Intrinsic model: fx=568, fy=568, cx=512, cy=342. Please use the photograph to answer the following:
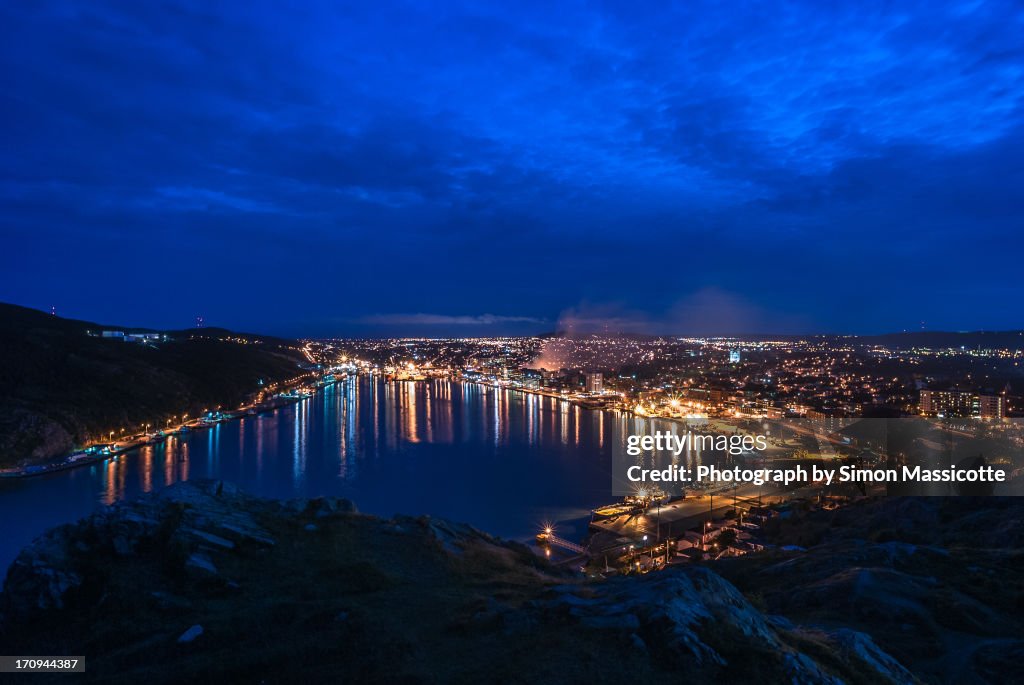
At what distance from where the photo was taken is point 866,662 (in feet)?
9.17

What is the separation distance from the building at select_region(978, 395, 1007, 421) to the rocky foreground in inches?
600

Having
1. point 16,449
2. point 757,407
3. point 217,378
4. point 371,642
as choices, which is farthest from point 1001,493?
point 217,378

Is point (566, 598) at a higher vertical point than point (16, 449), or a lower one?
higher

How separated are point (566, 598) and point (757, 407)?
25964 millimetres

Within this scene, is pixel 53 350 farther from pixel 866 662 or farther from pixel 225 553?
pixel 866 662

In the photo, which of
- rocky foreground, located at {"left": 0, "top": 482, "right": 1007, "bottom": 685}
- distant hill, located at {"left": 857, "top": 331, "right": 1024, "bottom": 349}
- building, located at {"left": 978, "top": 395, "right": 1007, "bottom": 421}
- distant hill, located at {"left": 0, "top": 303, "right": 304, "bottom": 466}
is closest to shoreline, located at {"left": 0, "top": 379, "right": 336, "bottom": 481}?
distant hill, located at {"left": 0, "top": 303, "right": 304, "bottom": 466}

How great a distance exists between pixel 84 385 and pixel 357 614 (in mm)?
23909

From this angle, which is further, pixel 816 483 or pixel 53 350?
pixel 53 350

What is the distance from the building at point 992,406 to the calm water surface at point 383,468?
1072 centimetres

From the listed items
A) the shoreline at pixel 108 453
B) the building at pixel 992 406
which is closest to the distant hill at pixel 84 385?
the shoreline at pixel 108 453

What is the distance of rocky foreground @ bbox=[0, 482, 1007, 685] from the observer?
2.48 m

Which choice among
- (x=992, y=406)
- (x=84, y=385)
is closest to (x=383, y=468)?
(x=84, y=385)

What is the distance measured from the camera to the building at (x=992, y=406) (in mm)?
15648

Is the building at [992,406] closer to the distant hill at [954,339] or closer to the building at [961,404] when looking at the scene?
the building at [961,404]
